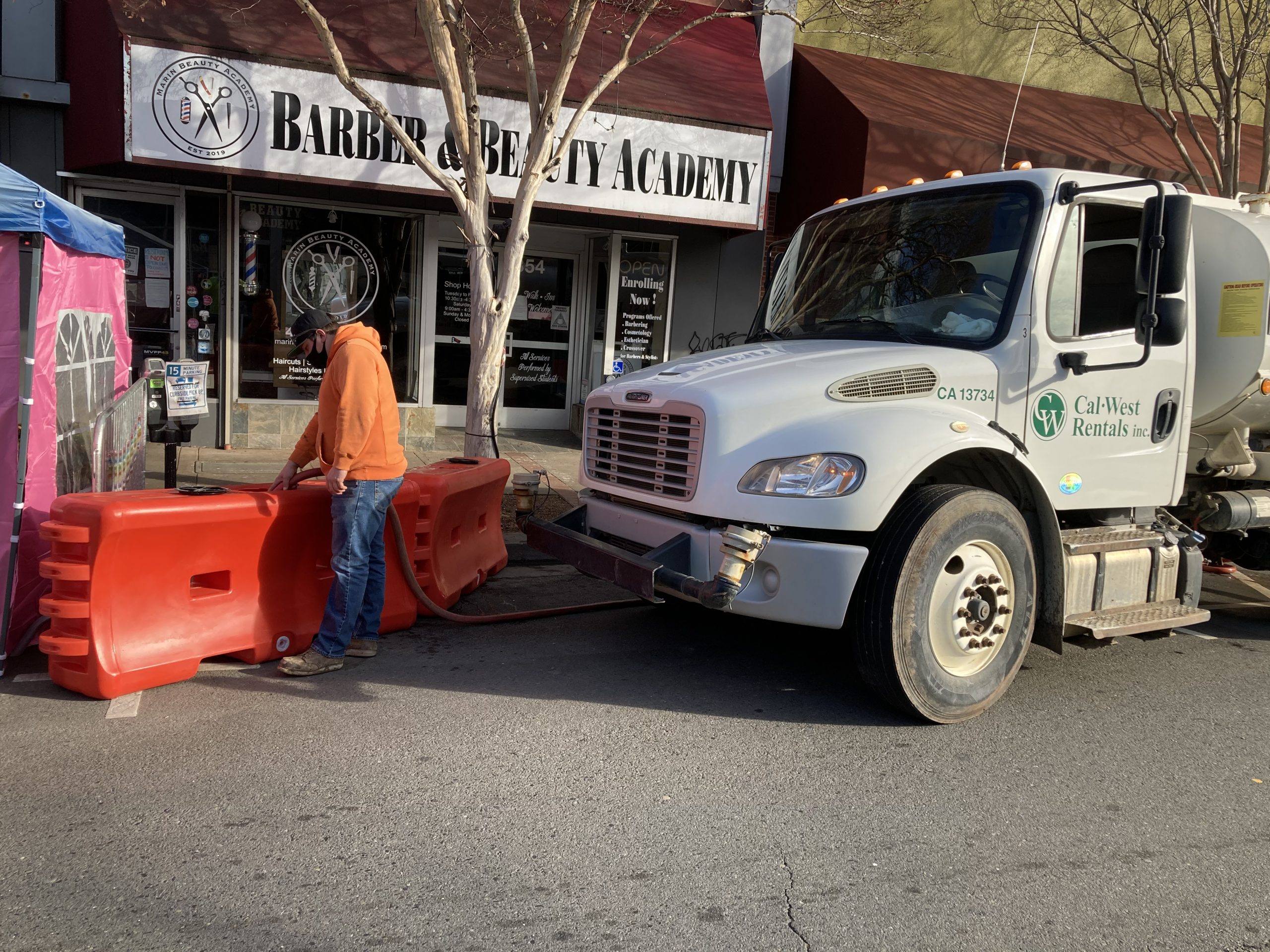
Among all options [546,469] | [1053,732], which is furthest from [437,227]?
[1053,732]

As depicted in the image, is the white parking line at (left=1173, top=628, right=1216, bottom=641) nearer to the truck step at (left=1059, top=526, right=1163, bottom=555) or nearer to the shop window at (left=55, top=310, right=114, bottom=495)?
the truck step at (left=1059, top=526, right=1163, bottom=555)

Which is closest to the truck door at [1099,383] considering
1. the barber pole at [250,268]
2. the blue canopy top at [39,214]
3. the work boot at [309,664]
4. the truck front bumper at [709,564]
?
the truck front bumper at [709,564]

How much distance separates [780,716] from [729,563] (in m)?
0.94

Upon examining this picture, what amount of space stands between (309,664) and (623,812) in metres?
2.09

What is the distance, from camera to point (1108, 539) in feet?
18.0

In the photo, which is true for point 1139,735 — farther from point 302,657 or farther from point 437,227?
point 437,227

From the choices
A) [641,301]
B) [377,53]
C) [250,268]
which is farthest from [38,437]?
[641,301]

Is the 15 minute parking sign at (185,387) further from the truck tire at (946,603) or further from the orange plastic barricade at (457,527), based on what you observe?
the truck tire at (946,603)

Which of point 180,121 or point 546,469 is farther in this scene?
point 546,469

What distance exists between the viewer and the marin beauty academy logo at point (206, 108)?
30.8 feet

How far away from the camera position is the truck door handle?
5.60 metres

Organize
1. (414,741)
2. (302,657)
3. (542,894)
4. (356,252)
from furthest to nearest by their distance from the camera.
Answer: (356,252) < (302,657) < (414,741) < (542,894)

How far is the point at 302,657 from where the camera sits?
5.23 meters

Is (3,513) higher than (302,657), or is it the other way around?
(3,513)
